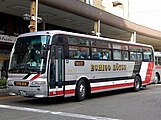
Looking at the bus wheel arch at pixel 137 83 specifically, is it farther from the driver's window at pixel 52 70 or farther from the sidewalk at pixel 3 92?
the driver's window at pixel 52 70

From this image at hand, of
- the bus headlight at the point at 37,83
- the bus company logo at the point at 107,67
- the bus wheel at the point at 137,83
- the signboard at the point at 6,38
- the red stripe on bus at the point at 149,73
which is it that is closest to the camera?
the bus headlight at the point at 37,83

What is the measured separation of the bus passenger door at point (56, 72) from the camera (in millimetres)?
11461

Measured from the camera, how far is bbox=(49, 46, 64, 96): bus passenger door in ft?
37.6

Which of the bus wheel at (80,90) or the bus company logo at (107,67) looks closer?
the bus wheel at (80,90)

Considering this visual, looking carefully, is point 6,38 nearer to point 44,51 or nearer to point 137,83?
point 137,83

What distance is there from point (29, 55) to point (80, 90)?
107 inches

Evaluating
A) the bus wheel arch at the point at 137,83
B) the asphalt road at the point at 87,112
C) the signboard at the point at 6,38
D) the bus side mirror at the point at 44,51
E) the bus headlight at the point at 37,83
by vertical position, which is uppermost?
the signboard at the point at 6,38

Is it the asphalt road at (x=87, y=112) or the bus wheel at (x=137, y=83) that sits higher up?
the bus wheel at (x=137, y=83)

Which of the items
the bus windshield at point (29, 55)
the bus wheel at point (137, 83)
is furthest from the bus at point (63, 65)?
the bus wheel at point (137, 83)

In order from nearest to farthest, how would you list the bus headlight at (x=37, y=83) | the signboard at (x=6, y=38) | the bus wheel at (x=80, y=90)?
1. the bus headlight at (x=37, y=83)
2. the bus wheel at (x=80, y=90)
3. the signboard at (x=6, y=38)

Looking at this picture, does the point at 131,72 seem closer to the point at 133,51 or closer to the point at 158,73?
the point at 133,51

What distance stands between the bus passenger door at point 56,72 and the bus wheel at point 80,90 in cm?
103

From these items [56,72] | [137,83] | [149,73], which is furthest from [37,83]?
[149,73]

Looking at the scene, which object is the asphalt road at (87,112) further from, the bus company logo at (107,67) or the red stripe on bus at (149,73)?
the red stripe on bus at (149,73)
